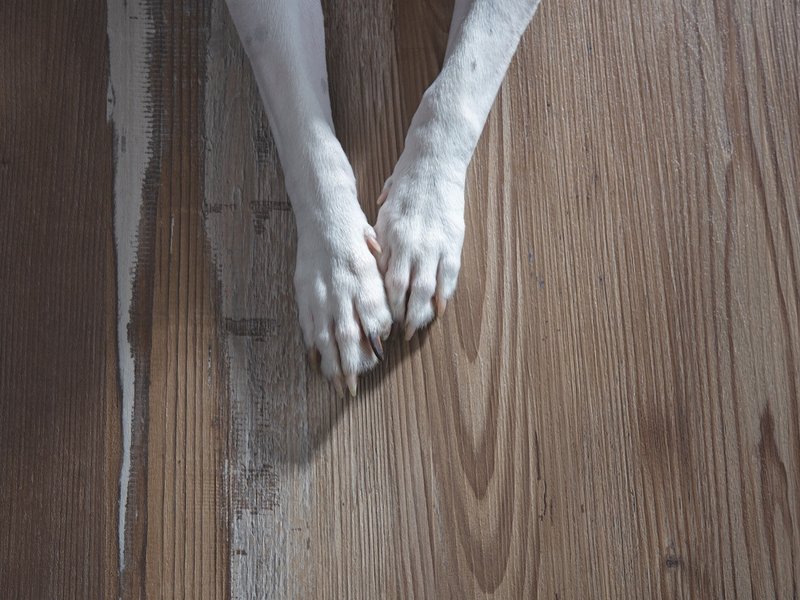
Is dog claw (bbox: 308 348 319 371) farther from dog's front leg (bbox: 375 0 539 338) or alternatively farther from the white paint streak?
the white paint streak

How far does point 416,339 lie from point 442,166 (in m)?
0.20

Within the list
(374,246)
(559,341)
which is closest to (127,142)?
(374,246)

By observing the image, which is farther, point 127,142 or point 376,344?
point 127,142

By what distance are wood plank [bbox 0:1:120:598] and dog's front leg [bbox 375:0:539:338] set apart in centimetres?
34

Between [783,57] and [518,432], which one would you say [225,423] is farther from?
[783,57]

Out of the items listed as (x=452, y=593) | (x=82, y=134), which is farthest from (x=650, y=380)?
(x=82, y=134)

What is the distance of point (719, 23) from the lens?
3.25 ft

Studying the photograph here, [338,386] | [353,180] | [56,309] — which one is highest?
[353,180]

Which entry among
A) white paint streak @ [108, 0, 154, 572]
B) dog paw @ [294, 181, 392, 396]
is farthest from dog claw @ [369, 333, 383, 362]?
white paint streak @ [108, 0, 154, 572]

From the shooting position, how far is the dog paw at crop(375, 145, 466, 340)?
789 mm

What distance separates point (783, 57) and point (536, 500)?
680mm

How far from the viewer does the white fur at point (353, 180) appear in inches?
30.8

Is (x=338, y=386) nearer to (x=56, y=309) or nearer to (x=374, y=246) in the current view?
(x=374, y=246)

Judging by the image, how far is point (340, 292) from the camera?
772mm
